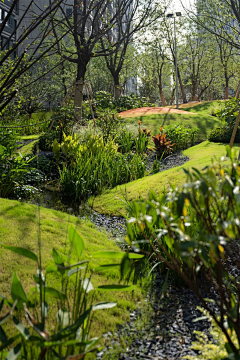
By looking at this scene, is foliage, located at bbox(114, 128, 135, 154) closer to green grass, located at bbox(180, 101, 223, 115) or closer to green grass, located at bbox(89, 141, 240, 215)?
green grass, located at bbox(89, 141, 240, 215)

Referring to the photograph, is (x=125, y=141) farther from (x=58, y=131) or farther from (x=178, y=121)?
(x=178, y=121)

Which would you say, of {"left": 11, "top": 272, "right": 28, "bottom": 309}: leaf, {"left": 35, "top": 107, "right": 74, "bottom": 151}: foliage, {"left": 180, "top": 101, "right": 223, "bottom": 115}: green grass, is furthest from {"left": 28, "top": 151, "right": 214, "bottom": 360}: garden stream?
{"left": 180, "top": 101, "right": 223, "bottom": 115}: green grass

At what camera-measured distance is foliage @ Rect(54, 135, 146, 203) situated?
6.85 m

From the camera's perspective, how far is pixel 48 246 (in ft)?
12.4

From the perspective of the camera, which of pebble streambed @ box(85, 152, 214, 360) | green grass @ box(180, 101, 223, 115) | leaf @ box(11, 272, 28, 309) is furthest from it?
green grass @ box(180, 101, 223, 115)

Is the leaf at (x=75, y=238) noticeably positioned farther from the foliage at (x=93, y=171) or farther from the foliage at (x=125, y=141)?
the foliage at (x=125, y=141)

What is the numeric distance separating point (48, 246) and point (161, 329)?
1623 millimetres

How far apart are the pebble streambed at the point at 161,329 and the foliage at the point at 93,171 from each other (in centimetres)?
368

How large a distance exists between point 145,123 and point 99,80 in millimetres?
25843

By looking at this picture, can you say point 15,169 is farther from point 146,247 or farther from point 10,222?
point 146,247

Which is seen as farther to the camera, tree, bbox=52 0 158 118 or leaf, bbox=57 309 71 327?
tree, bbox=52 0 158 118

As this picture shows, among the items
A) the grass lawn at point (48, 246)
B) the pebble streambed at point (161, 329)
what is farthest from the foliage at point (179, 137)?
the pebble streambed at point (161, 329)

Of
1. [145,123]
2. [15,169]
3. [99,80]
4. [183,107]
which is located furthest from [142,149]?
[99,80]

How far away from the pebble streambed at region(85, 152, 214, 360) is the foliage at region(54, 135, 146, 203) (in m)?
3.68
